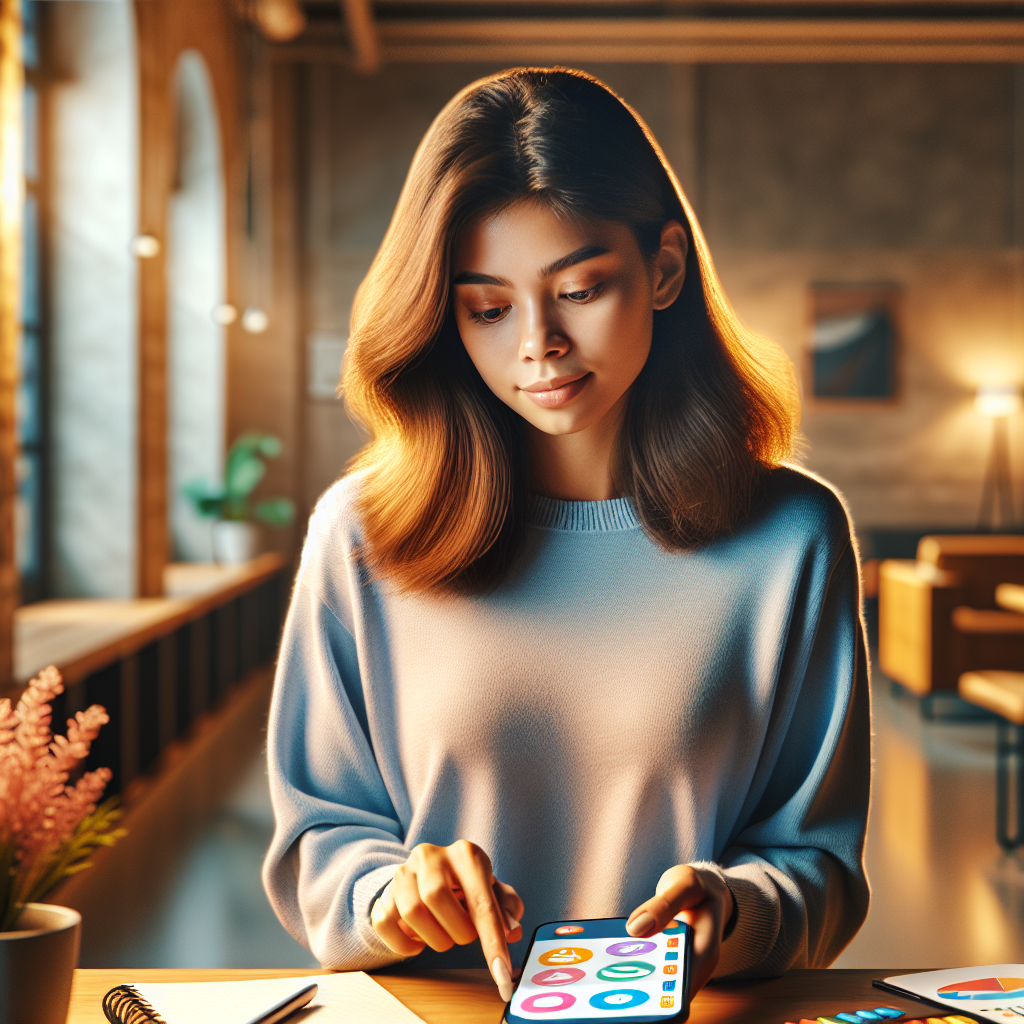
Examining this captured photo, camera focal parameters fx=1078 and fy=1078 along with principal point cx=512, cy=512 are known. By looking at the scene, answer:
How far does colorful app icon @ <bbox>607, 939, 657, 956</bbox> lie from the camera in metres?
0.84

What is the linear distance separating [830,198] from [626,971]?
362 inches

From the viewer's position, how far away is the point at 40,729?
0.74 m

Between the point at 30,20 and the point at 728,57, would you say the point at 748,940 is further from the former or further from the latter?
the point at 728,57

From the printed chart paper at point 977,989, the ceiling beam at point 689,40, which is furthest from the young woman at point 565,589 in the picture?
the ceiling beam at point 689,40

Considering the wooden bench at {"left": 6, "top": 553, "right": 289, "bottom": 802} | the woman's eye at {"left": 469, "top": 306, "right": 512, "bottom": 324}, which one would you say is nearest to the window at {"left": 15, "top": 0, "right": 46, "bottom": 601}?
the wooden bench at {"left": 6, "top": 553, "right": 289, "bottom": 802}

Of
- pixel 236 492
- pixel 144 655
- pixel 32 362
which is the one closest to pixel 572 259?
pixel 144 655

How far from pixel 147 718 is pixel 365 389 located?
411 centimetres

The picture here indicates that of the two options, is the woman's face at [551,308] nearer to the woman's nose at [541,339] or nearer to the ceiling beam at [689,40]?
the woman's nose at [541,339]

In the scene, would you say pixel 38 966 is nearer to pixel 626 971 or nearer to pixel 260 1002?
pixel 260 1002

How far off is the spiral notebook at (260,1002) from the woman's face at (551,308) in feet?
1.70

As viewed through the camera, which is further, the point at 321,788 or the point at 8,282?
the point at 8,282

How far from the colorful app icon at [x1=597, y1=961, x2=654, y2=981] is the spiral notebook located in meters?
0.16

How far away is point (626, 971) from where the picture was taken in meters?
0.82

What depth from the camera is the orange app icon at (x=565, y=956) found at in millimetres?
841
